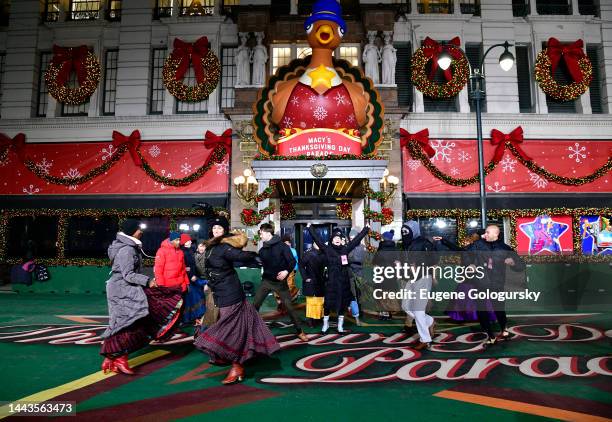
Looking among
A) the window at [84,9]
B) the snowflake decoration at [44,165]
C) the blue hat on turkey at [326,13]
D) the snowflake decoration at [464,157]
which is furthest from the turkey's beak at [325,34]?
the snowflake decoration at [44,165]

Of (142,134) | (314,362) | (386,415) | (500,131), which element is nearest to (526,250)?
(500,131)

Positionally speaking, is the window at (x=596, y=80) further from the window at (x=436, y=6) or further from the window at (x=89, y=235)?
the window at (x=89, y=235)

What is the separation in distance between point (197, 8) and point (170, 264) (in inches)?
550

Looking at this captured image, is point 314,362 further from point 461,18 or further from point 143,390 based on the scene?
point 461,18

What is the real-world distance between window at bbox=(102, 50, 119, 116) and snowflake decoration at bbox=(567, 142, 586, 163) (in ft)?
64.8

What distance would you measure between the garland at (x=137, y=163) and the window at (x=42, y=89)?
262cm

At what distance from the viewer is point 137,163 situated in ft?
51.1

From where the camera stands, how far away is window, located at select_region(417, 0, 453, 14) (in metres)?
16.5

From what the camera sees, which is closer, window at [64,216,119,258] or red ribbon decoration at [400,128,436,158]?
red ribbon decoration at [400,128,436,158]

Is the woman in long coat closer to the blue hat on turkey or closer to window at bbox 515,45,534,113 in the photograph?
the blue hat on turkey

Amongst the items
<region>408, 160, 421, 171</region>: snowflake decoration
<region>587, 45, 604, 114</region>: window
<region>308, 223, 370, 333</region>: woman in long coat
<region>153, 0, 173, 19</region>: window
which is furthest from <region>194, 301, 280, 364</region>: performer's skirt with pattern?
<region>587, 45, 604, 114</region>: window

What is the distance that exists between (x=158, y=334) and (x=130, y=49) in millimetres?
15146

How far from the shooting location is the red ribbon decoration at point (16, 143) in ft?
52.6

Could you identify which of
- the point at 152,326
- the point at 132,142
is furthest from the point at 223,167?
the point at 152,326
